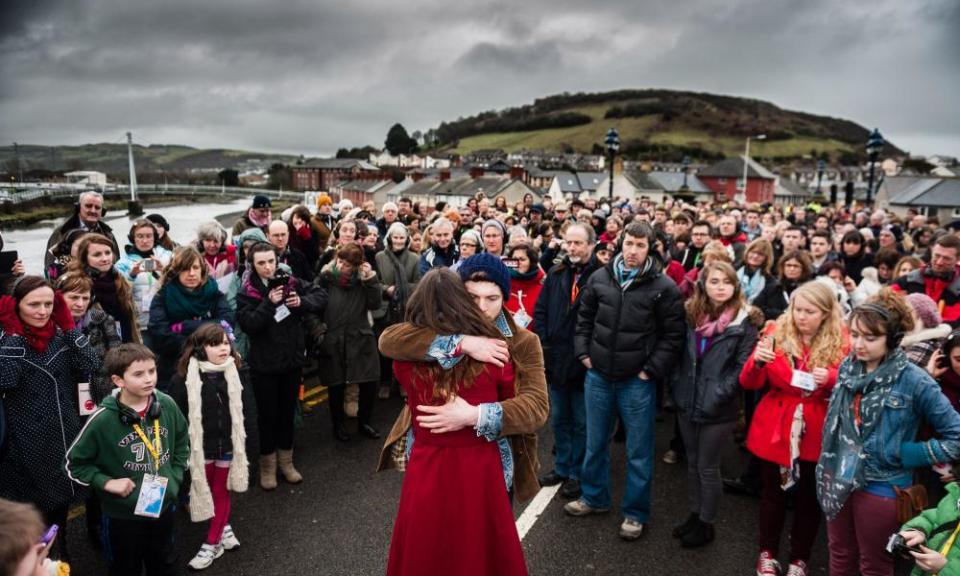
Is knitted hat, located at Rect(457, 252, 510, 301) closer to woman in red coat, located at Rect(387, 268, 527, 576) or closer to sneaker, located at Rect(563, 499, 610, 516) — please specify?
woman in red coat, located at Rect(387, 268, 527, 576)

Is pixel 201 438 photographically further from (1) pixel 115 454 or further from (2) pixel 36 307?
(2) pixel 36 307

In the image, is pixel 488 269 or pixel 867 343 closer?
pixel 488 269

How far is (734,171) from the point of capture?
94.8 metres

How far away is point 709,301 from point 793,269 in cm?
255

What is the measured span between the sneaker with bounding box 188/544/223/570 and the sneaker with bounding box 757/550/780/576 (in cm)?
392

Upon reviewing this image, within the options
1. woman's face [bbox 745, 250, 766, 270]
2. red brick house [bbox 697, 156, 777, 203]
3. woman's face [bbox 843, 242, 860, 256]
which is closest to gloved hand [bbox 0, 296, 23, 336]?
woman's face [bbox 745, 250, 766, 270]

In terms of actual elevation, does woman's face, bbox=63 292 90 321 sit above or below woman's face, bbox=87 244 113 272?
below

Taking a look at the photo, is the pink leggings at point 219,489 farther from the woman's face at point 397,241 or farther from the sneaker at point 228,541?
the woman's face at point 397,241

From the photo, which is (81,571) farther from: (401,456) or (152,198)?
(152,198)

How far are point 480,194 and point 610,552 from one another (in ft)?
34.7

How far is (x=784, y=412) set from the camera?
12.8ft

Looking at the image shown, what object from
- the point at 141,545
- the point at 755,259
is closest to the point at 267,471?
the point at 141,545

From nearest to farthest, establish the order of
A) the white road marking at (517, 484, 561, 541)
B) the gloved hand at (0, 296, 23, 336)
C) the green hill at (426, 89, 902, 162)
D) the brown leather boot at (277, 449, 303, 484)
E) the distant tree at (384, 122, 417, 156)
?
the gloved hand at (0, 296, 23, 336), the white road marking at (517, 484, 561, 541), the brown leather boot at (277, 449, 303, 484), the distant tree at (384, 122, 417, 156), the green hill at (426, 89, 902, 162)

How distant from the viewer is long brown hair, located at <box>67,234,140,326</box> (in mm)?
4617
